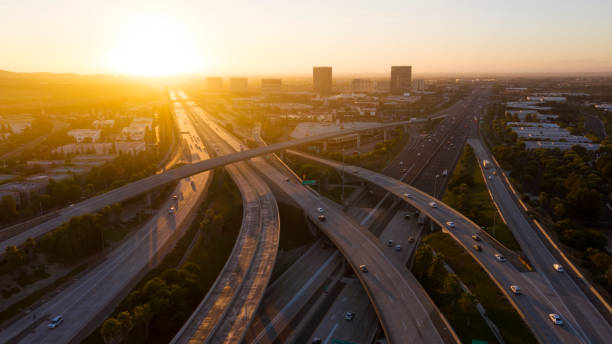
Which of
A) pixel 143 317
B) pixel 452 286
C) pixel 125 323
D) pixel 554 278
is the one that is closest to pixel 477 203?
pixel 554 278

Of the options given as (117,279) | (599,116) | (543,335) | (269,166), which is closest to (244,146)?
(269,166)

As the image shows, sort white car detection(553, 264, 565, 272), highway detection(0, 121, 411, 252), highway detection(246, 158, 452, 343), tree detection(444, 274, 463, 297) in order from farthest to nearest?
highway detection(0, 121, 411, 252)
white car detection(553, 264, 565, 272)
tree detection(444, 274, 463, 297)
highway detection(246, 158, 452, 343)

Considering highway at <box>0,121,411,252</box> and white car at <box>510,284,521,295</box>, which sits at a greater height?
highway at <box>0,121,411,252</box>

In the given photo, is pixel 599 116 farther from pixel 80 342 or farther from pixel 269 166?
pixel 80 342

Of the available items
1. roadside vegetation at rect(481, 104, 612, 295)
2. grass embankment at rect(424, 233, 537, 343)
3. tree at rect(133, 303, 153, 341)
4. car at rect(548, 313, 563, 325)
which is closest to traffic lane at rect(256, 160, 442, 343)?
grass embankment at rect(424, 233, 537, 343)

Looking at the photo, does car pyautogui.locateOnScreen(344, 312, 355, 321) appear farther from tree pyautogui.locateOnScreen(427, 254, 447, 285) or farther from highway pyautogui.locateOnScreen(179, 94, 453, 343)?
tree pyautogui.locateOnScreen(427, 254, 447, 285)

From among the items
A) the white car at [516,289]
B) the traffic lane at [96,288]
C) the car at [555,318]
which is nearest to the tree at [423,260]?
the white car at [516,289]
